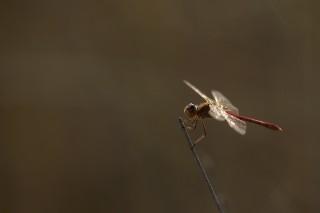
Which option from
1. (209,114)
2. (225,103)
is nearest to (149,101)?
(225,103)

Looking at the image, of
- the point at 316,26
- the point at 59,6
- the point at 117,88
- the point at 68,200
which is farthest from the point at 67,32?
the point at 316,26

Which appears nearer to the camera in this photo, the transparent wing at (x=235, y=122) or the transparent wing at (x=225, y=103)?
the transparent wing at (x=235, y=122)

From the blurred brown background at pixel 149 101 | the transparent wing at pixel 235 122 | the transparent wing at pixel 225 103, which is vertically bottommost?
the transparent wing at pixel 235 122

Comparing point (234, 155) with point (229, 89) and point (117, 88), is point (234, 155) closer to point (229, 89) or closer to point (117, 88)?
point (229, 89)

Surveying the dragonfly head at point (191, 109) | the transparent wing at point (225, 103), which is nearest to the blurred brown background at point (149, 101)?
the transparent wing at point (225, 103)

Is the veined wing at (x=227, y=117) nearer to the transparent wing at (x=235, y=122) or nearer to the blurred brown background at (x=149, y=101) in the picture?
the transparent wing at (x=235, y=122)

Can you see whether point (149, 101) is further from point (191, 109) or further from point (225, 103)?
point (191, 109)

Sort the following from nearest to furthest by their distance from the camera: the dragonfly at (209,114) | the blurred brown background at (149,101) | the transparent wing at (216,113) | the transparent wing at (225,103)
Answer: the transparent wing at (216,113)
the dragonfly at (209,114)
the transparent wing at (225,103)
the blurred brown background at (149,101)

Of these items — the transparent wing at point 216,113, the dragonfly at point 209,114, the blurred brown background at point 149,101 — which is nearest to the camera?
the transparent wing at point 216,113

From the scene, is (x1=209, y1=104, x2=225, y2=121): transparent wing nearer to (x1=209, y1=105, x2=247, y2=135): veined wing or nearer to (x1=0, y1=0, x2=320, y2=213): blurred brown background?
(x1=209, y1=105, x2=247, y2=135): veined wing

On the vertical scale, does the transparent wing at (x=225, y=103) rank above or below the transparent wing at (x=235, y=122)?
above
